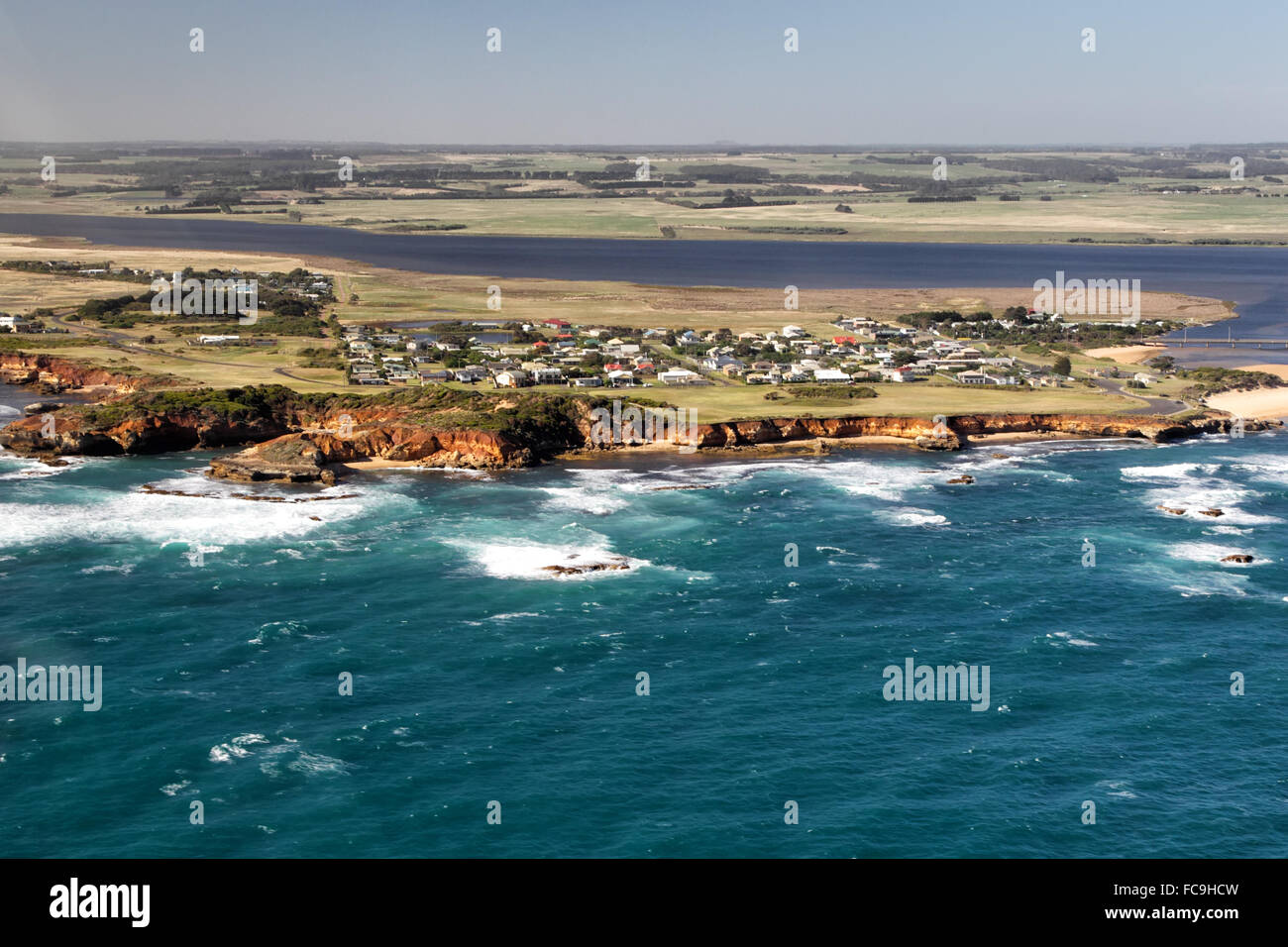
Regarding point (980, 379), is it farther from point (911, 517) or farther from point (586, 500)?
point (586, 500)

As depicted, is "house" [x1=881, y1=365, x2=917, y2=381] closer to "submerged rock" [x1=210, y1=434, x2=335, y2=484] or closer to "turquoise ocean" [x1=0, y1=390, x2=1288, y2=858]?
"turquoise ocean" [x1=0, y1=390, x2=1288, y2=858]

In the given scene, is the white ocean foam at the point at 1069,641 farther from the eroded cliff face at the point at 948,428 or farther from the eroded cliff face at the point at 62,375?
the eroded cliff face at the point at 62,375

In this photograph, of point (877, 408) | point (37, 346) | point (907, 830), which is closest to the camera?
point (907, 830)

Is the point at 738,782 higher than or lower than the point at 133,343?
lower

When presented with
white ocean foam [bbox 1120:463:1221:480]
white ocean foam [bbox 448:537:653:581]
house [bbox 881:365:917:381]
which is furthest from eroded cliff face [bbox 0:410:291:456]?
white ocean foam [bbox 1120:463:1221:480]

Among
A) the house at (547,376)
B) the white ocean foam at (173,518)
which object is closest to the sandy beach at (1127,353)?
the house at (547,376)

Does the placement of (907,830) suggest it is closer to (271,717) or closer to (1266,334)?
(271,717)

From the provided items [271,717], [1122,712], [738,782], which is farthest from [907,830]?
[271,717]

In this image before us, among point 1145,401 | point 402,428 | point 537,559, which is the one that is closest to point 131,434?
point 402,428
